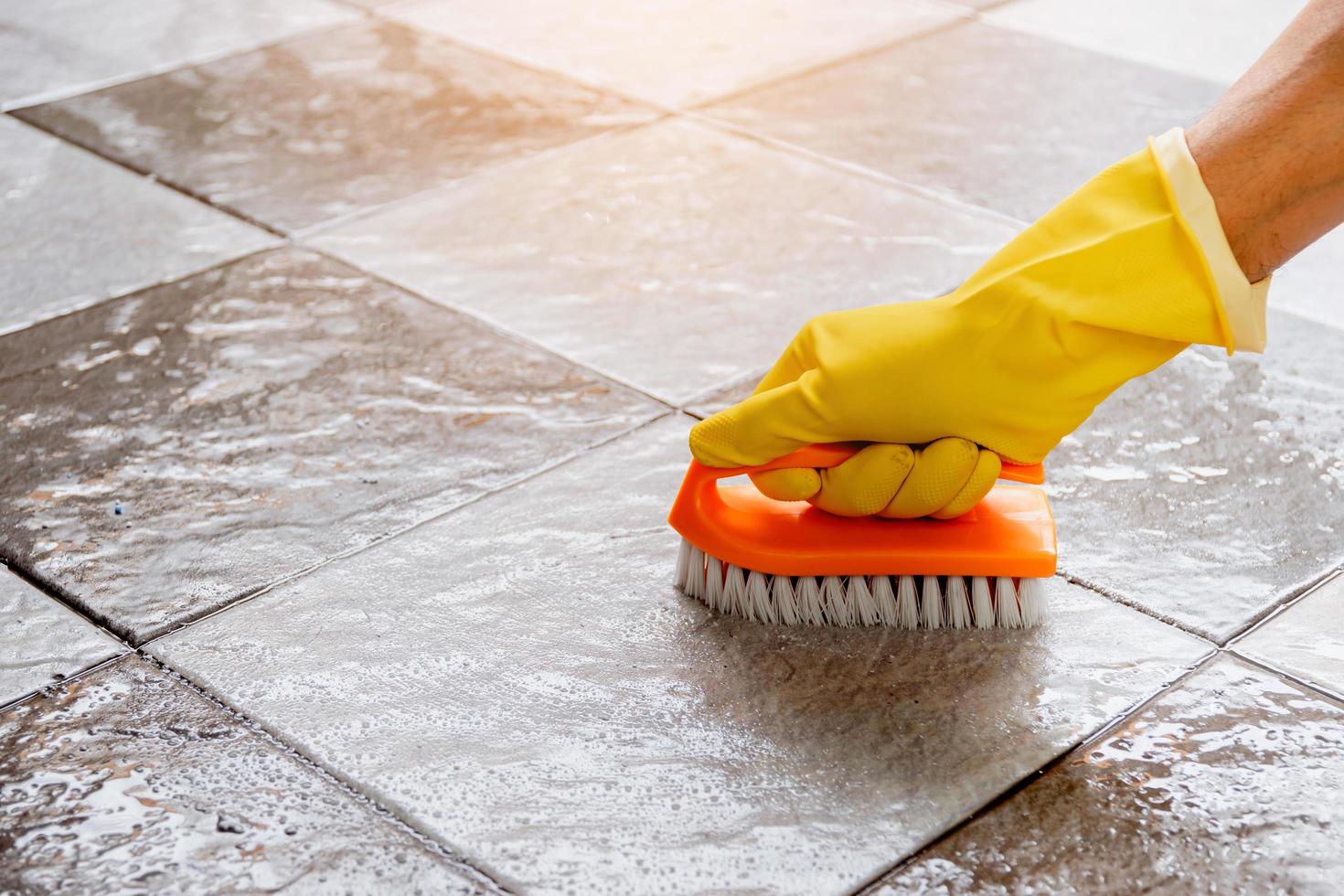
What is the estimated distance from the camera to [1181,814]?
138 cm

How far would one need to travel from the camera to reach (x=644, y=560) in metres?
1.76

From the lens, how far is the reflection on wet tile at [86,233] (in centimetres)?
241

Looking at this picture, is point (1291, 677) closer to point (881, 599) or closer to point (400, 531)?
point (881, 599)

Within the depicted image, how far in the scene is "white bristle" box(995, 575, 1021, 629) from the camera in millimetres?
1611

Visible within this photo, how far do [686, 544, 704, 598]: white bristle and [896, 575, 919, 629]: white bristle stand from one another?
0.23 meters

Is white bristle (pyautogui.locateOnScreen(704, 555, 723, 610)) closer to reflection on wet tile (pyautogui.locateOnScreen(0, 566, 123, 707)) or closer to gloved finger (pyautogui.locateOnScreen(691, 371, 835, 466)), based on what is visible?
gloved finger (pyautogui.locateOnScreen(691, 371, 835, 466))

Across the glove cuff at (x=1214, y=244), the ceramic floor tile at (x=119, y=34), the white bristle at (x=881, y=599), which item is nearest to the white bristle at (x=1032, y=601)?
the white bristle at (x=881, y=599)

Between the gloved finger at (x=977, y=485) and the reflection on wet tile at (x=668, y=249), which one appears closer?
the gloved finger at (x=977, y=485)

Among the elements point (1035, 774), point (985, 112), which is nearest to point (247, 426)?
point (1035, 774)

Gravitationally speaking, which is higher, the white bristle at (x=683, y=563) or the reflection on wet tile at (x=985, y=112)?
the reflection on wet tile at (x=985, y=112)

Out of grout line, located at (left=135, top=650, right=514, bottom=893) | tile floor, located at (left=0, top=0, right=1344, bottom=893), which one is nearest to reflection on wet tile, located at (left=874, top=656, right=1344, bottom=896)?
tile floor, located at (left=0, top=0, right=1344, bottom=893)

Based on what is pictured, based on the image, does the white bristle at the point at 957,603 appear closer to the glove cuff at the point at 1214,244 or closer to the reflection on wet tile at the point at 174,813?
the glove cuff at the point at 1214,244

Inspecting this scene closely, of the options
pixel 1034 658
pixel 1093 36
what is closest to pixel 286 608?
pixel 1034 658

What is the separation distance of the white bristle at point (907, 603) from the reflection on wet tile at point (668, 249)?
1.98 ft
